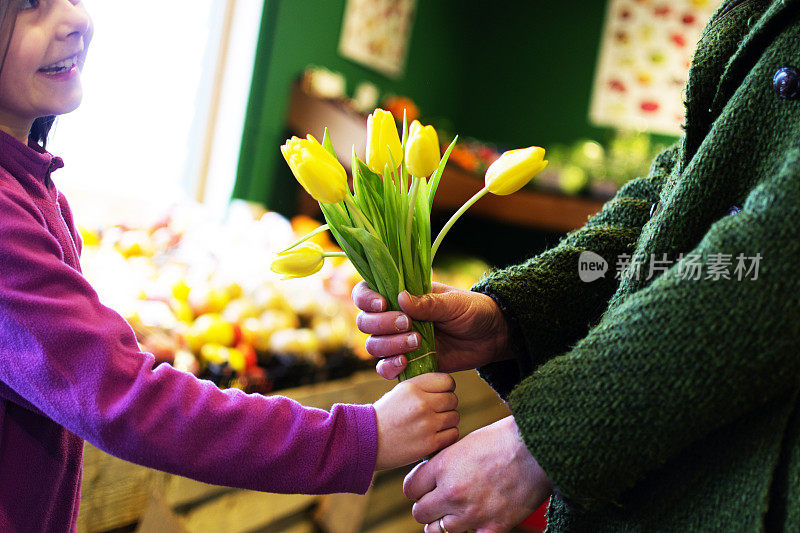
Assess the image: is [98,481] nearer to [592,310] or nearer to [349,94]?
[592,310]

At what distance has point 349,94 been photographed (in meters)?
4.12

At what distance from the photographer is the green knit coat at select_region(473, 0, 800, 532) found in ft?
2.24

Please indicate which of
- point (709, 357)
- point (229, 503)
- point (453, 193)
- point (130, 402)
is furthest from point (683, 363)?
point (453, 193)

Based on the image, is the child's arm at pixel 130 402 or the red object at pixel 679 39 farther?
the red object at pixel 679 39

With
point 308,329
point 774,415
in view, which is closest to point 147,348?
point 308,329

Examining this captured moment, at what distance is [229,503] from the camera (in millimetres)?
1742

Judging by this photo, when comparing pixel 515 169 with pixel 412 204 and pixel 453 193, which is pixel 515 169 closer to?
pixel 412 204

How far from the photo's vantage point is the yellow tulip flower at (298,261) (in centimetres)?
90

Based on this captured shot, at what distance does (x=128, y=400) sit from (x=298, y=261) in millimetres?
268

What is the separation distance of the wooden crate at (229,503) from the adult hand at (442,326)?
725mm

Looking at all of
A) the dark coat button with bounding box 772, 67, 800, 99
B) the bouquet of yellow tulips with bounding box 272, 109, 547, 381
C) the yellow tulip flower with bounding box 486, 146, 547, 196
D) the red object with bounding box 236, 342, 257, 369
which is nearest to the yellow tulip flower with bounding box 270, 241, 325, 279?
the bouquet of yellow tulips with bounding box 272, 109, 547, 381

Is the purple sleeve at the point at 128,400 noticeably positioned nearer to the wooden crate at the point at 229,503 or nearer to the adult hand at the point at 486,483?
→ the adult hand at the point at 486,483

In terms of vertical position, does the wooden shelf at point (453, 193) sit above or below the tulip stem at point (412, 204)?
below

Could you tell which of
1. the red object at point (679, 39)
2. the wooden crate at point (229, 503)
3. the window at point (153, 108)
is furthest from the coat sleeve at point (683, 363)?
the red object at point (679, 39)
